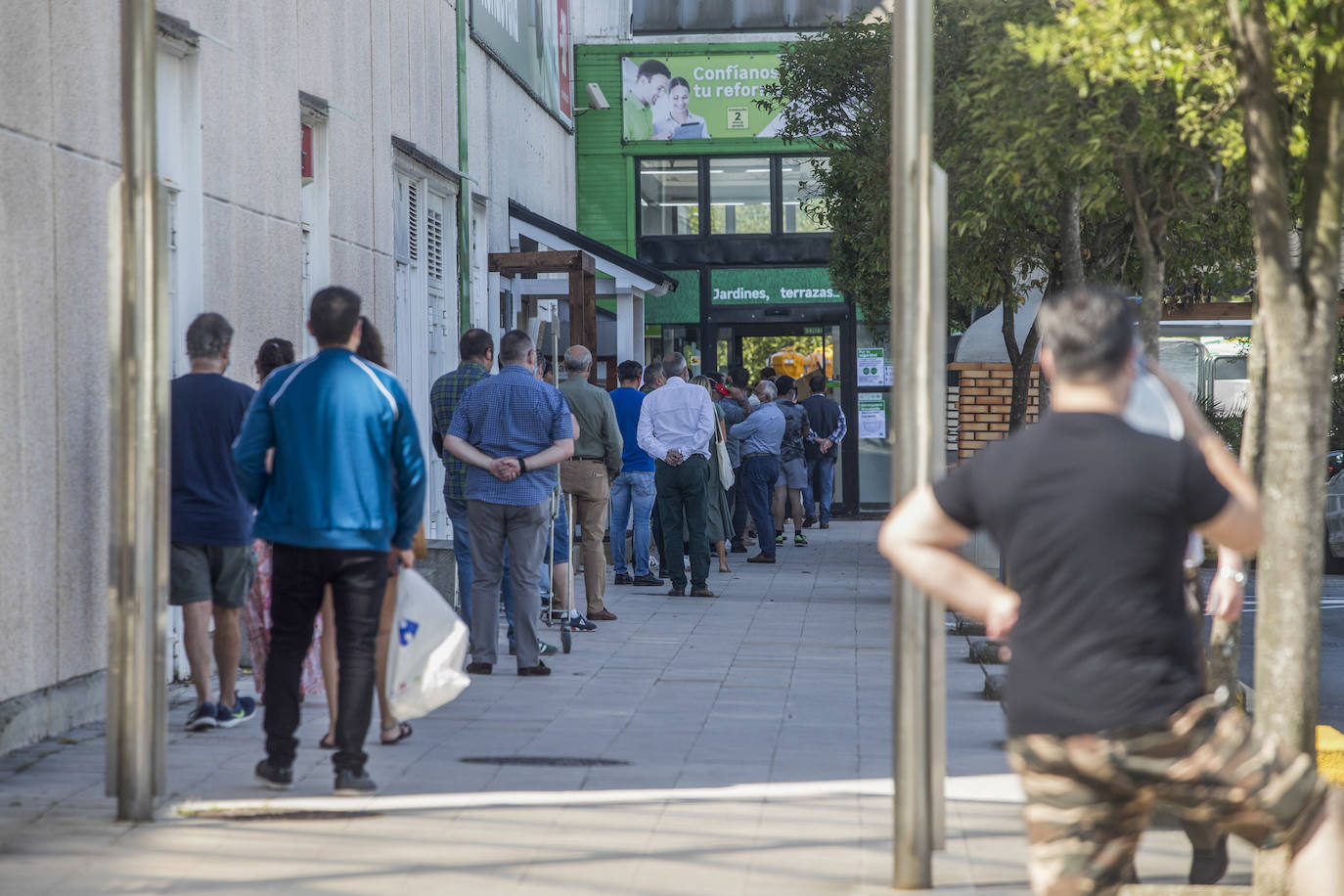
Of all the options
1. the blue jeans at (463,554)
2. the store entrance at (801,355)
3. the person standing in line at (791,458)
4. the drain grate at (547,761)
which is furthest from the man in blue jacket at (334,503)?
the store entrance at (801,355)

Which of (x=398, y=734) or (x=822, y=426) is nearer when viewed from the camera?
(x=398, y=734)

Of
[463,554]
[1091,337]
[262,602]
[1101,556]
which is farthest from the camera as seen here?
[463,554]

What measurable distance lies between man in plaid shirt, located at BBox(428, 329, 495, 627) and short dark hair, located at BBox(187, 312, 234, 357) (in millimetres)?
2276

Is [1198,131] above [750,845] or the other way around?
above

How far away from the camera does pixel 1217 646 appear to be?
248 inches

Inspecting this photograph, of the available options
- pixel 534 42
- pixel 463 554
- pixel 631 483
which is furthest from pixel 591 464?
pixel 534 42

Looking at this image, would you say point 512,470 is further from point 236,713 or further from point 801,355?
point 801,355

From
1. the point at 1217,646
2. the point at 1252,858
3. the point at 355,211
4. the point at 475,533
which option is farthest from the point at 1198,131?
the point at 355,211

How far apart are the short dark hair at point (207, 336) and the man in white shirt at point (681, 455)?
267 inches

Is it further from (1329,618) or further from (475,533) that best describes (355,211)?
(1329,618)

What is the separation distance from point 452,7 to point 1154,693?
14.2 meters

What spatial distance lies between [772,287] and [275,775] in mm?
20770

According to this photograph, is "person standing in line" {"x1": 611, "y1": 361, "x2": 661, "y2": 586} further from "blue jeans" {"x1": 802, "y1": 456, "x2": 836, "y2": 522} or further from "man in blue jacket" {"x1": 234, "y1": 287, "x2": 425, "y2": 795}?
"man in blue jacket" {"x1": 234, "y1": 287, "x2": 425, "y2": 795}

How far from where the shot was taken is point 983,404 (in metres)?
17.0
